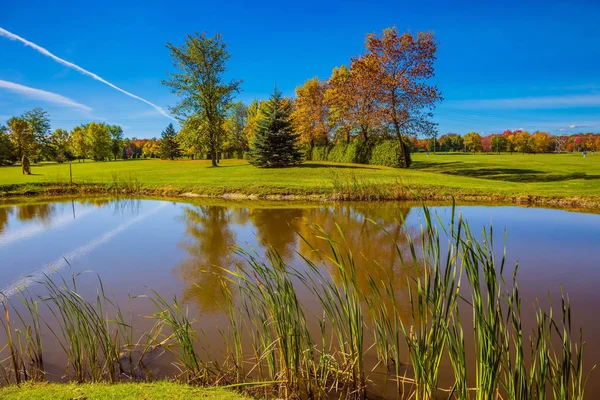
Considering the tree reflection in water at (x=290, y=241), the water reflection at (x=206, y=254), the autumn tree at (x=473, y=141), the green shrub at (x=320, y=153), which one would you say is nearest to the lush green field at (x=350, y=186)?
the tree reflection in water at (x=290, y=241)

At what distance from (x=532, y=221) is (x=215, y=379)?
33.8ft

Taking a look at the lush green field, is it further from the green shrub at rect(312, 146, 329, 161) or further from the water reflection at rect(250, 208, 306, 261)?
the green shrub at rect(312, 146, 329, 161)

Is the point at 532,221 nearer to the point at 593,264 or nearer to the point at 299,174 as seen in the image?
the point at 593,264

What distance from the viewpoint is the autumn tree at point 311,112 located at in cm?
3584

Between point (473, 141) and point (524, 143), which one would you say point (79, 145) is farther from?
point (524, 143)

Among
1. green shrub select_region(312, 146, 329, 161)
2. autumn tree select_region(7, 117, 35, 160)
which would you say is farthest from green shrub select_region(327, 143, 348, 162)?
autumn tree select_region(7, 117, 35, 160)

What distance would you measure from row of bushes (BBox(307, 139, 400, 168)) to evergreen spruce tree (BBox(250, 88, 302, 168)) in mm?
6771

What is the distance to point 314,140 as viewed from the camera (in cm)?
3872

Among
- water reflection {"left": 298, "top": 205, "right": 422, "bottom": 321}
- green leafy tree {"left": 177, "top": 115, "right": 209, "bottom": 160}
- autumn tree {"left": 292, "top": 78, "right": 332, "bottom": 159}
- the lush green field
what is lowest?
water reflection {"left": 298, "top": 205, "right": 422, "bottom": 321}

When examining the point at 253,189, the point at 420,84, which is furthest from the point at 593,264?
the point at 420,84

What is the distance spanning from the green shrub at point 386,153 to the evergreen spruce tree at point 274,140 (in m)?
6.71

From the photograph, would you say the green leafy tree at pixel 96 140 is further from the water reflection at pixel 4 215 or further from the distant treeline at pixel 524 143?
the distant treeline at pixel 524 143

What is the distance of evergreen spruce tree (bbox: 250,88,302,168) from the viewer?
25.2 meters

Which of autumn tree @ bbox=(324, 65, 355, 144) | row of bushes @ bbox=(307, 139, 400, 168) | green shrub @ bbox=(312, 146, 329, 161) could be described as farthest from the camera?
green shrub @ bbox=(312, 146, 329, 161)
